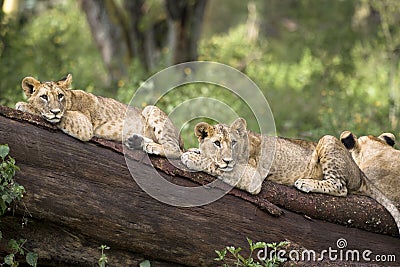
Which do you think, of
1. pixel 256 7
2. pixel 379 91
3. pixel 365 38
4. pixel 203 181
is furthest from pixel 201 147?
pixel 256 7

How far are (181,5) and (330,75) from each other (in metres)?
5.23

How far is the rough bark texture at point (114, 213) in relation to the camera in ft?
21.8

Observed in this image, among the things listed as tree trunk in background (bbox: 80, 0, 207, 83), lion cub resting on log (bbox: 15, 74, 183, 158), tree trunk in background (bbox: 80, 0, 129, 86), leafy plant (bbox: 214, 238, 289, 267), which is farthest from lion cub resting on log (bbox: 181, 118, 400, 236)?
tree trunk in background (bbox: 80, 0, 129, 86)

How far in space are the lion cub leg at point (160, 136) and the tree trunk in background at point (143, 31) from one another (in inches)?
377

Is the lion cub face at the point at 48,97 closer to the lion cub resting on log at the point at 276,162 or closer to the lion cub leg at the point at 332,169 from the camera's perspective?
the lion cub resting on log at the point at 276,162

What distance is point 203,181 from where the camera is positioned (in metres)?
7.00

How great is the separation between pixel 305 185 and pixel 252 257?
946mm

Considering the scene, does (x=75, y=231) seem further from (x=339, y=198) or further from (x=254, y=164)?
(x=339, y=198)

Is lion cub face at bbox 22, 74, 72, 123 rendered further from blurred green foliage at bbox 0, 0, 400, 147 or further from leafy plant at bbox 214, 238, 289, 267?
blurred green foliage at bbox 0, 0, 400, 147

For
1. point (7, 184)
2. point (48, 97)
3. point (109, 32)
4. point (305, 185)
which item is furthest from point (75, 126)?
point (109, 32)

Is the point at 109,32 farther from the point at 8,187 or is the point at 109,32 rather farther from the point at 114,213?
the point at 8,187

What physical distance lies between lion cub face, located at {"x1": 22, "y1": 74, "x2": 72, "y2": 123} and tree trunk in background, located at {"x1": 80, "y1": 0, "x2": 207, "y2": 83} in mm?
9906

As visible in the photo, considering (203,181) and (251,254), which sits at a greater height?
(203,181)

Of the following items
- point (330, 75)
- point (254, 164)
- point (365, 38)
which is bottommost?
point (254, 164)
